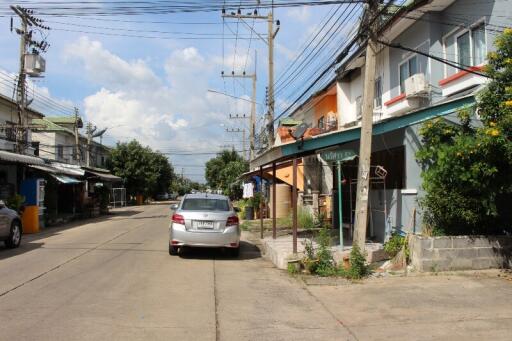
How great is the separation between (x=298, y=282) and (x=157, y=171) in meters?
55.8

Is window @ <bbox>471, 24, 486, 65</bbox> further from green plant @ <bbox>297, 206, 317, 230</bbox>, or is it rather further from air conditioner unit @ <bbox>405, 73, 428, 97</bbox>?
green plant @ <bbox>297, 206, 317, 230</bbox>

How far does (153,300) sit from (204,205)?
18.4ft

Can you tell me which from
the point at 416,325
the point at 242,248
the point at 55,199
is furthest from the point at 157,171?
the point at 416,325

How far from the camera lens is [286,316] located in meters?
7.25

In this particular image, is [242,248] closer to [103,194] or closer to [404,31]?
[404,31]

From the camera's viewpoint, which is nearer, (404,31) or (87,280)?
(87,280)

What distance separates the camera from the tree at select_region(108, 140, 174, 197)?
6075 centimetres

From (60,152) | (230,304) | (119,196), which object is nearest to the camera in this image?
(230,304)

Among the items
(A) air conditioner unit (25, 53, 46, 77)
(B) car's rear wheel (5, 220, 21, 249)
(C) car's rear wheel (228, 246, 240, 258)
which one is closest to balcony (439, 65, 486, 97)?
(C) car's rear wheel (228, 246, 240, 258)

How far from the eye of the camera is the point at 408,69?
16.2m

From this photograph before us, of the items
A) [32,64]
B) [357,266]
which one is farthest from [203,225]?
[32,64]

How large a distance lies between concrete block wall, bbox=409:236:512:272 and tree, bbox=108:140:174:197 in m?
53.2

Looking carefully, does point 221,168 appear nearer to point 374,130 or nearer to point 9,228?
point 9,228

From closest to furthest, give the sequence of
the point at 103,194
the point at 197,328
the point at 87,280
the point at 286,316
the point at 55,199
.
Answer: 1. the point at 197,328
2. the point at 286,316
3. the point at 87,280
4. the point at 55,199
5. the point at 103,194
